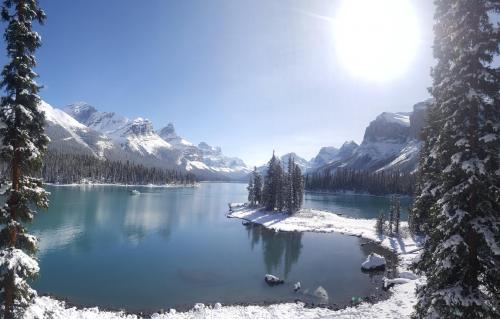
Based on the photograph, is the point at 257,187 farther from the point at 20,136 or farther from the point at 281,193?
the point at 20,136

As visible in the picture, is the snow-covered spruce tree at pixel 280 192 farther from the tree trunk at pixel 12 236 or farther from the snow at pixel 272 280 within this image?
the tree trunk at pixel 12 236

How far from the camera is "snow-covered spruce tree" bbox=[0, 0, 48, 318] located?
14461 millimetres

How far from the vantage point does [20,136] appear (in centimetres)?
1474

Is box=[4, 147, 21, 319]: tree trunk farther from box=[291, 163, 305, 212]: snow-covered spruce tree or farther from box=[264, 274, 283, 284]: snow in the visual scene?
box=[291, 163, 305, 212]: snow-covered spruce tree

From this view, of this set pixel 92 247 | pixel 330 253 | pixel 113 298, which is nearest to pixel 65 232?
pixel 92 247

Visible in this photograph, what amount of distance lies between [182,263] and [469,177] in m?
49.9

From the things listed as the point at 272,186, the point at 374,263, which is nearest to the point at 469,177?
the point at 374,263

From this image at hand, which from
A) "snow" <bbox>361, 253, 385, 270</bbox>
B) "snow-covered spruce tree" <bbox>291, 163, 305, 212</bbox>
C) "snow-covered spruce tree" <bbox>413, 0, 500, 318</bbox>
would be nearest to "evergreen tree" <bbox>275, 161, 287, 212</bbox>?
"snow-covered spruce tree" <bbox>291, 163, 305, 212</bbox>

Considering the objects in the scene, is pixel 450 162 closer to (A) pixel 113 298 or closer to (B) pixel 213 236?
(A) pixel 113 298

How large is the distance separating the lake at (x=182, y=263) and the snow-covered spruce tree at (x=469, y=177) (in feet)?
94.5

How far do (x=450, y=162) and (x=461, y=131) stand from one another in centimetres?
→ 161

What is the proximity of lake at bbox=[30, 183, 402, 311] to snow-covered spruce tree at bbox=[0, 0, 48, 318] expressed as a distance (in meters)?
25.1

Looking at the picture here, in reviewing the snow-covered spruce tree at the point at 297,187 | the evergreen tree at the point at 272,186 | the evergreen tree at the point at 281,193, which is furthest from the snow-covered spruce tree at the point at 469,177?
the snow-covered spruce tree at the point at 297,187

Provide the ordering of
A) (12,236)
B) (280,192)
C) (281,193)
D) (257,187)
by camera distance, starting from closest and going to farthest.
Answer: (12,236)
(281,193)
(280,192)
(257,187)
